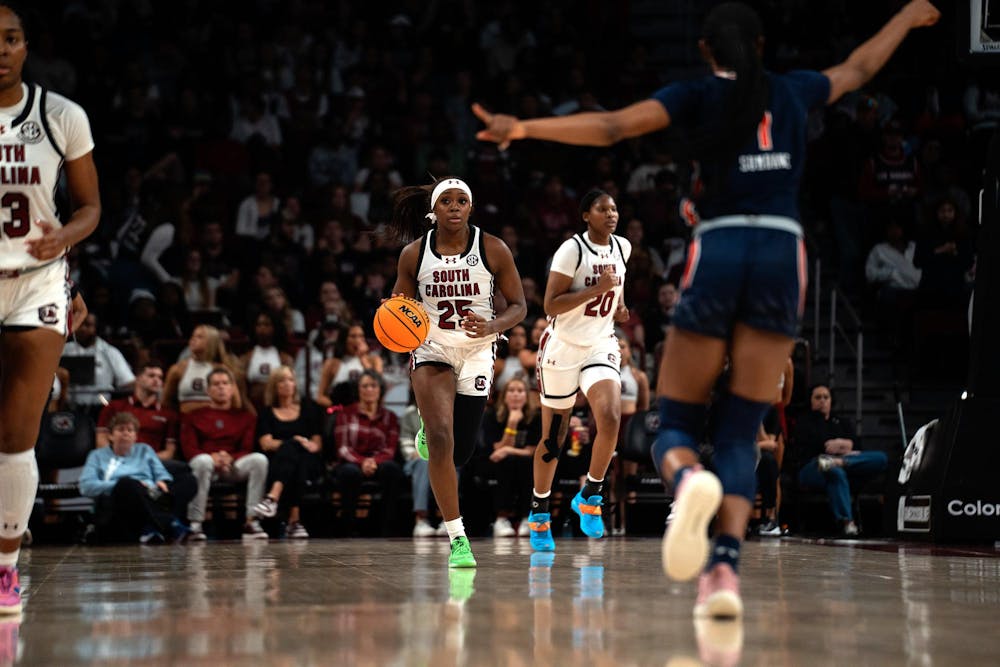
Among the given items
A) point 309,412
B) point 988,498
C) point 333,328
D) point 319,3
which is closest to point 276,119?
point 319,3

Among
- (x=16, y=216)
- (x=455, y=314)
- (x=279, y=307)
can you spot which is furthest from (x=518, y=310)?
(x=279, y=307)

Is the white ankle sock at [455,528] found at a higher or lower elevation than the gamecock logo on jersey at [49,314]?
lower

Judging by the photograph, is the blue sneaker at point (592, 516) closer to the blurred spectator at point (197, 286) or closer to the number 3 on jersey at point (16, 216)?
the number 3 on jersey at point (16, 216)

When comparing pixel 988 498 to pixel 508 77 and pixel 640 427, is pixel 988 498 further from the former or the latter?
pixel 508 77

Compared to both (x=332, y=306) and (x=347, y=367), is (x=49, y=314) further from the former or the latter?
(x=332, y=306)

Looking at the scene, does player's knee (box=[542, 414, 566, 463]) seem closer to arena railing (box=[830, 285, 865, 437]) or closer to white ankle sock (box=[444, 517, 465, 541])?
white ankle sock (box=[444, 517, 465, 541])

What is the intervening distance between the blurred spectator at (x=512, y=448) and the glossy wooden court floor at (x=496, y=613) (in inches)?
155

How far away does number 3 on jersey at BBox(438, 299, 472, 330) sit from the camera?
7293 millimetres

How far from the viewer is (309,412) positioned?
39.8ft

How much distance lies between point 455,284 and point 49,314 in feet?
9.44

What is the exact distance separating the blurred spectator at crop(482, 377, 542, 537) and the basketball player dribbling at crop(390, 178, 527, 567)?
4363 mm

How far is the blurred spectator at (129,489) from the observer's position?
35.5 ft

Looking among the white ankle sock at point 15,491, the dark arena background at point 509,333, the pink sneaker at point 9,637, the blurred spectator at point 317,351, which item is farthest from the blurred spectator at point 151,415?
the pink sneaker at point 9,637

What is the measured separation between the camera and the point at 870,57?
4922mm
